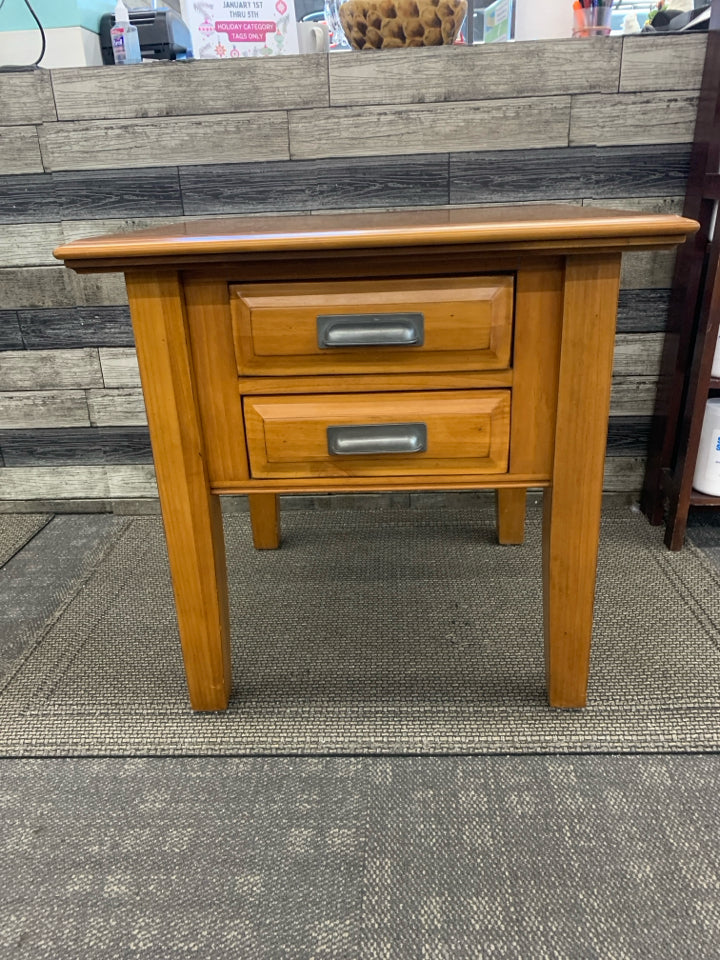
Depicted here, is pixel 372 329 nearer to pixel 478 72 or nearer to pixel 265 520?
pixel 265 520

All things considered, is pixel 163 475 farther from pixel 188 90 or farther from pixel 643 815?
pixel 188 90

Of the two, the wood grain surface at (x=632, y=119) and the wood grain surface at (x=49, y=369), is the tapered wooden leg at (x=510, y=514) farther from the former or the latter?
the wood grain surface at (x=49, y=369)

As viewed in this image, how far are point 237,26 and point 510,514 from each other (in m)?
1.17

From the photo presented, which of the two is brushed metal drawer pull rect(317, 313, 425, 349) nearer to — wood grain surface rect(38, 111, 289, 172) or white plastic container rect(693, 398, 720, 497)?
wood grain surface rect(38, 111, 289, 172)

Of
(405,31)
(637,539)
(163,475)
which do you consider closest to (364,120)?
(405,31)

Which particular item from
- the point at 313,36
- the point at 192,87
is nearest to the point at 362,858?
the point at 192,87

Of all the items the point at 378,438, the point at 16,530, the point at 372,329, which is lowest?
the point at 16,530

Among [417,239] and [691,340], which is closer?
[417,239]

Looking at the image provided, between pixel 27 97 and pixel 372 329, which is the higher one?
pixel 27 97

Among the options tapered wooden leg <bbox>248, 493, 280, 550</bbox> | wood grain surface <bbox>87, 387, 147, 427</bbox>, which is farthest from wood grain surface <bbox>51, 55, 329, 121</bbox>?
tapered wooden leg <bbox>248, 493, 280, 550</bbox>

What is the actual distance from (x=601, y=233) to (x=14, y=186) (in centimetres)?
128

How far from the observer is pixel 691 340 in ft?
4.37

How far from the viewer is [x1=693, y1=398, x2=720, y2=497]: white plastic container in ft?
4.41

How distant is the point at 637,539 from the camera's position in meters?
1.43
